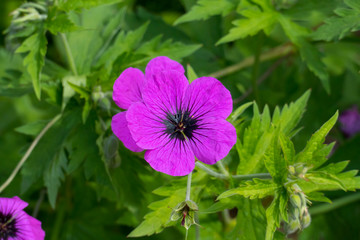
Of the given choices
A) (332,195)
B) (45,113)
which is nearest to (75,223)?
(45,113)

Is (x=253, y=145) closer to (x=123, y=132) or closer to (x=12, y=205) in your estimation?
(x=123, y=132)

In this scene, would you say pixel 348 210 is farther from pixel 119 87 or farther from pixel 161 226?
pixel 119 87

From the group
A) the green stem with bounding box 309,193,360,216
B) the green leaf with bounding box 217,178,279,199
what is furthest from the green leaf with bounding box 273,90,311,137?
the green stem with bounding box 309,193,360,216

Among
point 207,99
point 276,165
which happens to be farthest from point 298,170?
point 207,99

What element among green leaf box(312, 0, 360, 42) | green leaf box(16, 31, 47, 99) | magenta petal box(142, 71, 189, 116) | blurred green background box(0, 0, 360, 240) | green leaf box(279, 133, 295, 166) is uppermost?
magenta petal box(142, 71, 189, 116)

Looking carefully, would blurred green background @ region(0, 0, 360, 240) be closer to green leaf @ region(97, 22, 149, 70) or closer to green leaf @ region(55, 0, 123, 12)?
green leaf @ region(97, 22, 149, 70)
